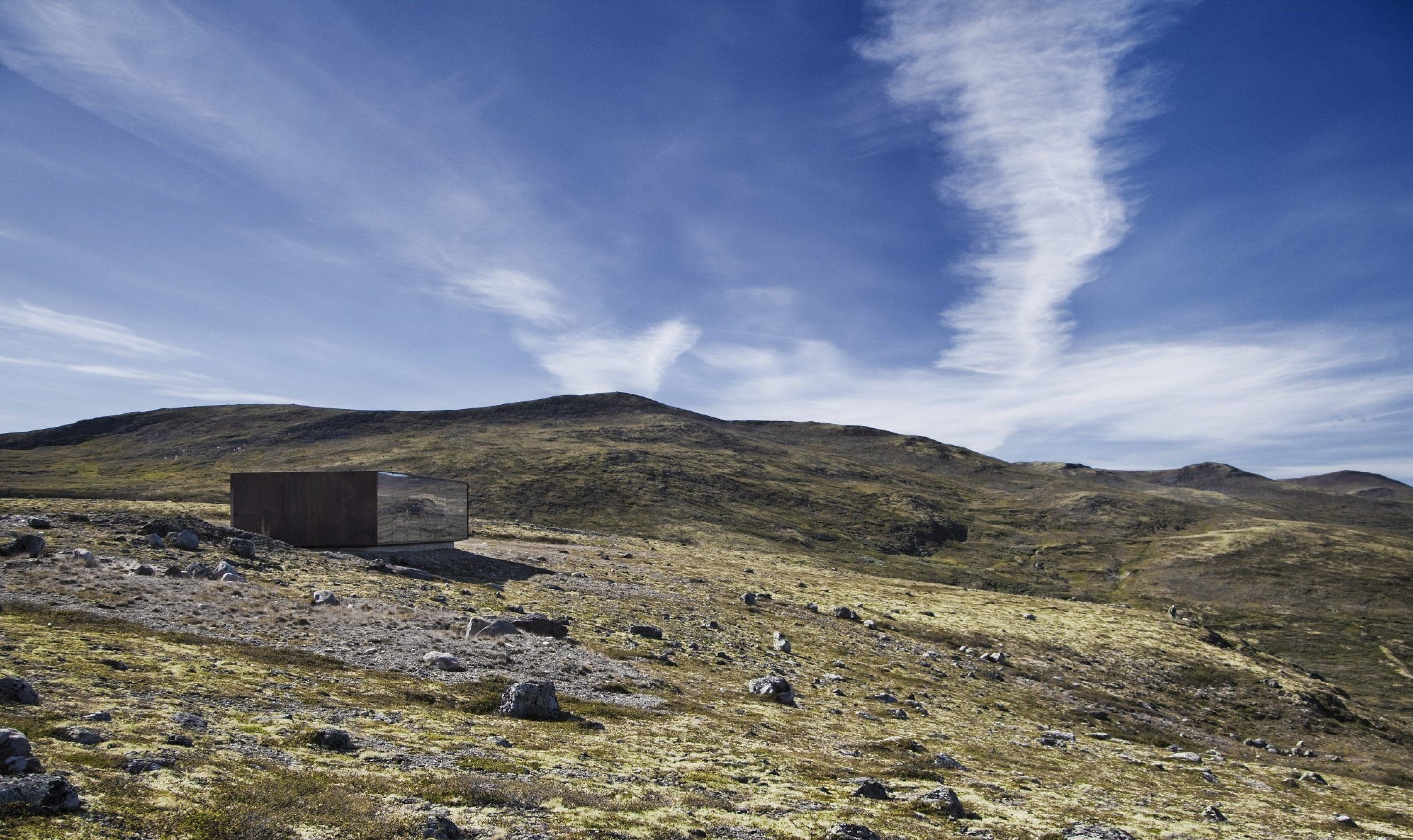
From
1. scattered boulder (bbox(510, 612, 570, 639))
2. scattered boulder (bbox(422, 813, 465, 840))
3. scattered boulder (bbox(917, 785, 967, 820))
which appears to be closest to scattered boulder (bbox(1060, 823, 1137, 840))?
scattered boulder (bbox(917, 785, 967, 820))

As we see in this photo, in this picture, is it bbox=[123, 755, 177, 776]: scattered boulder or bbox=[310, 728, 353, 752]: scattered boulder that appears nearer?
bbox=[123, 755, 177, 776]: scattered boulder

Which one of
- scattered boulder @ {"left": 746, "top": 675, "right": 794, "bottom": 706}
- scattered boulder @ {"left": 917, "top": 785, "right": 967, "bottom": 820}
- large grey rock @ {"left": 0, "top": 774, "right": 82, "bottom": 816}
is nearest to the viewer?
large grey rock @ {"left": 0, "top": 774, "right": 82, "bottom": 816}

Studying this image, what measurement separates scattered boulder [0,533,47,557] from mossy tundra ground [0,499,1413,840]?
71 cm

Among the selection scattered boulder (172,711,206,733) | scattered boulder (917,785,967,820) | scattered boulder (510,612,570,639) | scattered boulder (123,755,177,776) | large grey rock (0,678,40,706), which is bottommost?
scattered boulder (917,785,967,820)

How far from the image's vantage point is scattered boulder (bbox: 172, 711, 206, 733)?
13438 mm

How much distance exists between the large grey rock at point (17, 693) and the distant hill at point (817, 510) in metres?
56.9

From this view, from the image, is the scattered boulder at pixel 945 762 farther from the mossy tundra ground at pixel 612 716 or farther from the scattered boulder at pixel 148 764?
the scattered boulder at pixel 148 764

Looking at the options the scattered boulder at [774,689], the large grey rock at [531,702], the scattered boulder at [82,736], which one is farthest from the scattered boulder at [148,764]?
the scattered boulder at [774,689]

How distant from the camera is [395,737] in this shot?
1530 centimetres

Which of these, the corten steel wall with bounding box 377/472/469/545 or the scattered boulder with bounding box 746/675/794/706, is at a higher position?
the corten steel wall with bounding box 377/472/469/545

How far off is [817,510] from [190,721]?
131 meters

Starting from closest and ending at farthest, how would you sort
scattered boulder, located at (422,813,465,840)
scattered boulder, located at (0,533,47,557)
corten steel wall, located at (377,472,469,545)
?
scattered boulder, located at (422,813,465,840) → scattered boulder, located at (0,533,47,557) → corten steel wall, located at (377,472,469,545)

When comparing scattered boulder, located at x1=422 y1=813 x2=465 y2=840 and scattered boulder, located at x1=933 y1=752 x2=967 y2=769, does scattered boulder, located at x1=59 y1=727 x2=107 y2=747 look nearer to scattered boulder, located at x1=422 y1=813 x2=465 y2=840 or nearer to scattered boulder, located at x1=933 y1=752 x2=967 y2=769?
scattered boulder, located at x1=422 y1=813 x2=465 y2=840

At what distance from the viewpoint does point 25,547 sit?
87.6ft
